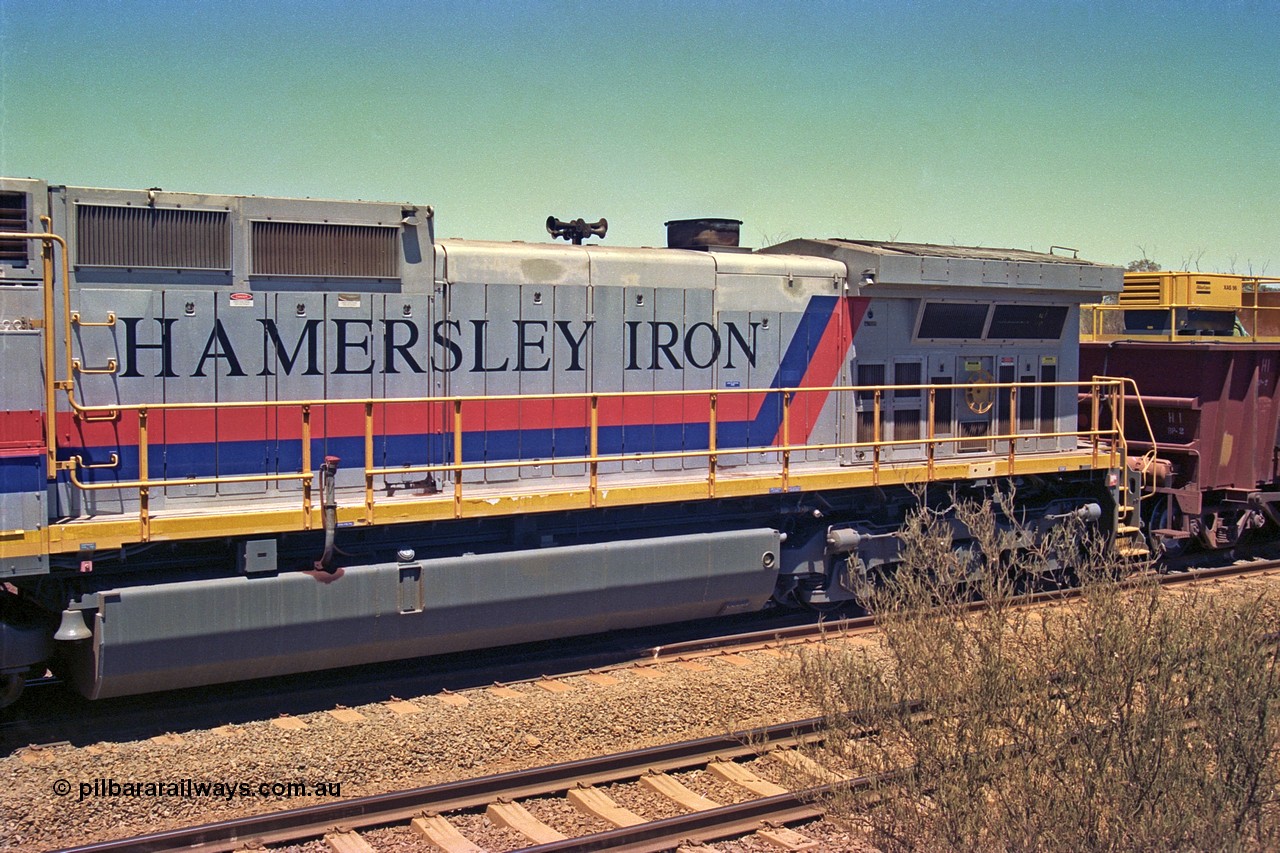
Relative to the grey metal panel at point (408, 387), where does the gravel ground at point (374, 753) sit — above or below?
below

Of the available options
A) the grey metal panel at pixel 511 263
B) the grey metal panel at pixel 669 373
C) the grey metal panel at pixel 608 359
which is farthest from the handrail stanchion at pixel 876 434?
the grey metal panel at pixel 511 263

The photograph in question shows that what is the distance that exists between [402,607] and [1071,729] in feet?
16.7

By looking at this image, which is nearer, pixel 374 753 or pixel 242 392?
pixel 374 753

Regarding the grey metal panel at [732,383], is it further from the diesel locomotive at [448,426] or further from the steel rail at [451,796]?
the steel rail at [451,796]

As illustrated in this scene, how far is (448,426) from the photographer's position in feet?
34.0

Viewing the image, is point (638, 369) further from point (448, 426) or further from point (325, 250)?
point (325, 250)

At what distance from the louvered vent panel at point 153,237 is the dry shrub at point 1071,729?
585 centimetres

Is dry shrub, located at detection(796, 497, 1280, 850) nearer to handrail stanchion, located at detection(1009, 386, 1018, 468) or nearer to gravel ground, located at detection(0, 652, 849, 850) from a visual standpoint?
gravel ground, located at detection(0, 652, 849, 850)

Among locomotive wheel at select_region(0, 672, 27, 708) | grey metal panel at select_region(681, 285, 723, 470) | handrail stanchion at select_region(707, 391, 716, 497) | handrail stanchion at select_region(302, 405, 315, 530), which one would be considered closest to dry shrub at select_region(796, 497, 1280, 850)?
handrail stanchion at select_region(707, 391, 716, 497)

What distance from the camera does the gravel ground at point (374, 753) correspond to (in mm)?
7023

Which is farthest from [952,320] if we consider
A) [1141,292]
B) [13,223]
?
[13,223]

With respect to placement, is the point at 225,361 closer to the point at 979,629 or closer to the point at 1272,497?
the point at 979,629

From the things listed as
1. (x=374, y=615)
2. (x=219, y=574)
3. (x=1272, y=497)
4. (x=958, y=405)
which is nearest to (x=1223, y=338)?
(x=1272, y=497)

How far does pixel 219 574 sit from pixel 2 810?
2318 mm
